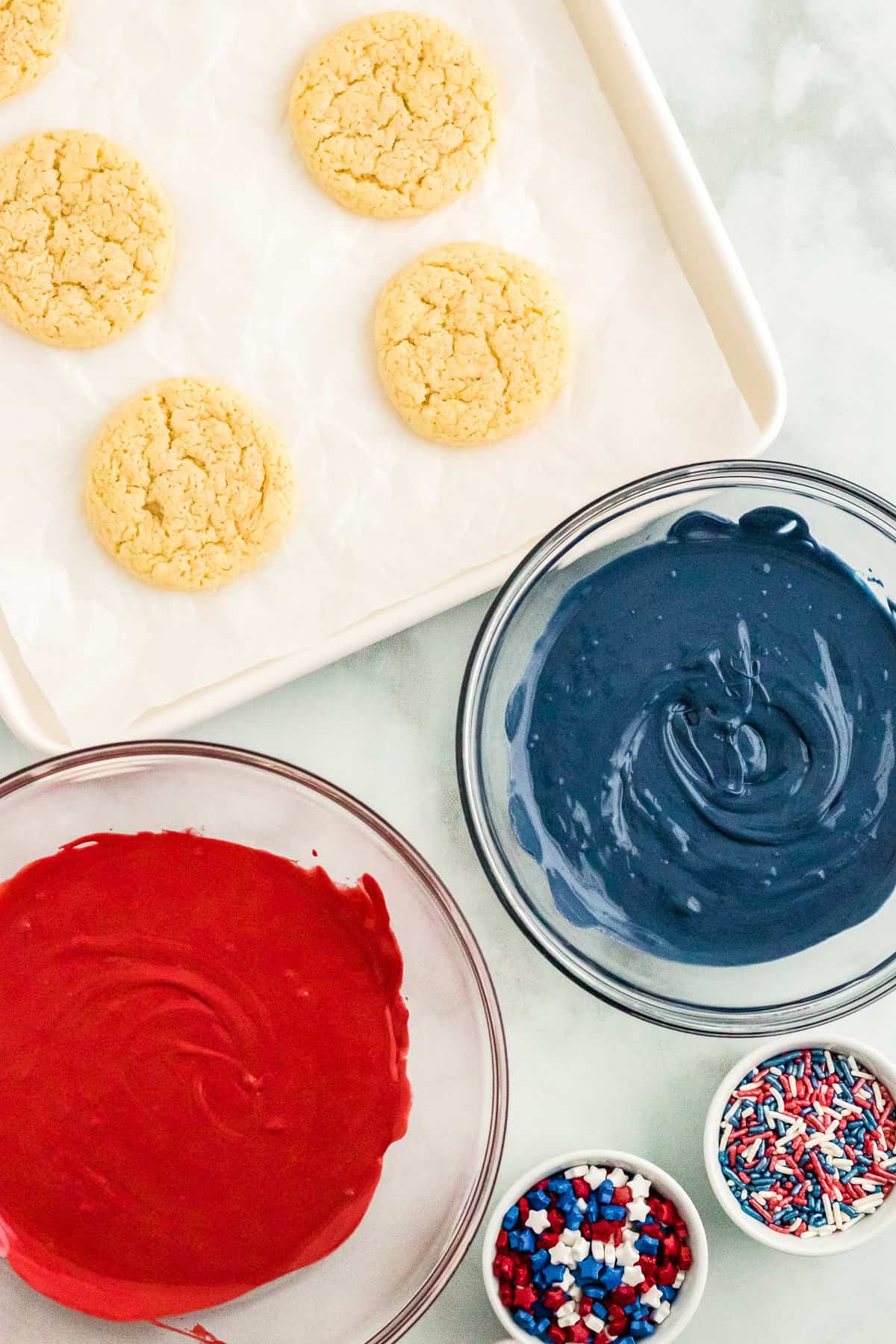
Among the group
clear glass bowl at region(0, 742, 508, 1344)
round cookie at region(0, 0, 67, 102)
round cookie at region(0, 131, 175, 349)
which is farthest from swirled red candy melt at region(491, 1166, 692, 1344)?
round cookie at region(0, 0, 67, 102)

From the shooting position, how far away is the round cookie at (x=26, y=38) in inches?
54.4

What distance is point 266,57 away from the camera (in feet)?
4.74

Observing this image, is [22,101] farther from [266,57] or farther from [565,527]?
[565,527]

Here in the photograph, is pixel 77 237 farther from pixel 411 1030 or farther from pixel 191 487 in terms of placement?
pixel 411 1030

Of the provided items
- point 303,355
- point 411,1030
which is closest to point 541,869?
point 411,1030

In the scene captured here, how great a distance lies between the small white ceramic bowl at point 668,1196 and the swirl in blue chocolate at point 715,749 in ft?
0.86

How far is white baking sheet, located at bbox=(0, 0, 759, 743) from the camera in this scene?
1.43 m

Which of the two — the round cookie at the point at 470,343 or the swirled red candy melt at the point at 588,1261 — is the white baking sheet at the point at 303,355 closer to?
the round cookie at the point at 470,343

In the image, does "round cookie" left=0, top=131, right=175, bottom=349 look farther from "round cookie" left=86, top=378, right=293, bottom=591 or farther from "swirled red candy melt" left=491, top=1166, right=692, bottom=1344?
"swirled red candy melt" left=491, top=1166, right=692, bottom=1344

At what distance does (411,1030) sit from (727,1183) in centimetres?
45

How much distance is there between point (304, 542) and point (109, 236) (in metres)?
0.43

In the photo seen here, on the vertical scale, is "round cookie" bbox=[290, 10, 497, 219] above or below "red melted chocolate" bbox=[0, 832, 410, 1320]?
above

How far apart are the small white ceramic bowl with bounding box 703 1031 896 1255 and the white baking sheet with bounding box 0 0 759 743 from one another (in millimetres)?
695

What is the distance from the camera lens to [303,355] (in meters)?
1.46
